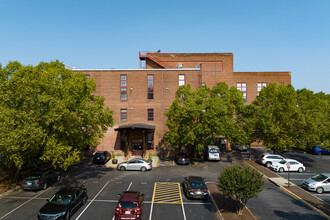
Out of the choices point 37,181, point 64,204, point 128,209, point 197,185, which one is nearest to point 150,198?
point 197,185

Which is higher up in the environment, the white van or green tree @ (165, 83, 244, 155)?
green tree @ (165, 83, 244, 155)

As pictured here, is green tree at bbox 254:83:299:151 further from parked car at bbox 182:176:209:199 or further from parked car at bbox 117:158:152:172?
parked car at bbox 117:158:152:172

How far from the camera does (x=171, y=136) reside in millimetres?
31219

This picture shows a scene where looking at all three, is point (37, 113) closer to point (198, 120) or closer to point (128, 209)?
point (128, 209)

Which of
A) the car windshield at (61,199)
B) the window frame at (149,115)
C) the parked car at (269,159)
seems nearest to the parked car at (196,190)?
the car windshield at (61,199)

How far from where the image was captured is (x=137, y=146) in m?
36.3

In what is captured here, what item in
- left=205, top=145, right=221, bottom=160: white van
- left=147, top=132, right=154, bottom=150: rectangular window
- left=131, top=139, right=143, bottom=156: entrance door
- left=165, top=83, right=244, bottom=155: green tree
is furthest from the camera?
left=147, top=132, right=154, bottom=150: rectangular window

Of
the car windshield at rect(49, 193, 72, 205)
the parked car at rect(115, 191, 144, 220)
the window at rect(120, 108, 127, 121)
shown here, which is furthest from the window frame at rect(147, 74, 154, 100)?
the parked car at rect(115, 191, 144, 220)

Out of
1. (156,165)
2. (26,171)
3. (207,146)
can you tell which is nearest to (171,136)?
(156,165)

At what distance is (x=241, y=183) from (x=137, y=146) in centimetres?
2432

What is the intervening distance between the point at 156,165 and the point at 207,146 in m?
9.41

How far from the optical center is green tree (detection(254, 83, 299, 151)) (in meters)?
29.9

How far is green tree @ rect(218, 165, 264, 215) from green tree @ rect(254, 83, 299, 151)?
58.2 feet

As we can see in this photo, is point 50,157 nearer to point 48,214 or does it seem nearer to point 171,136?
point 48,214
